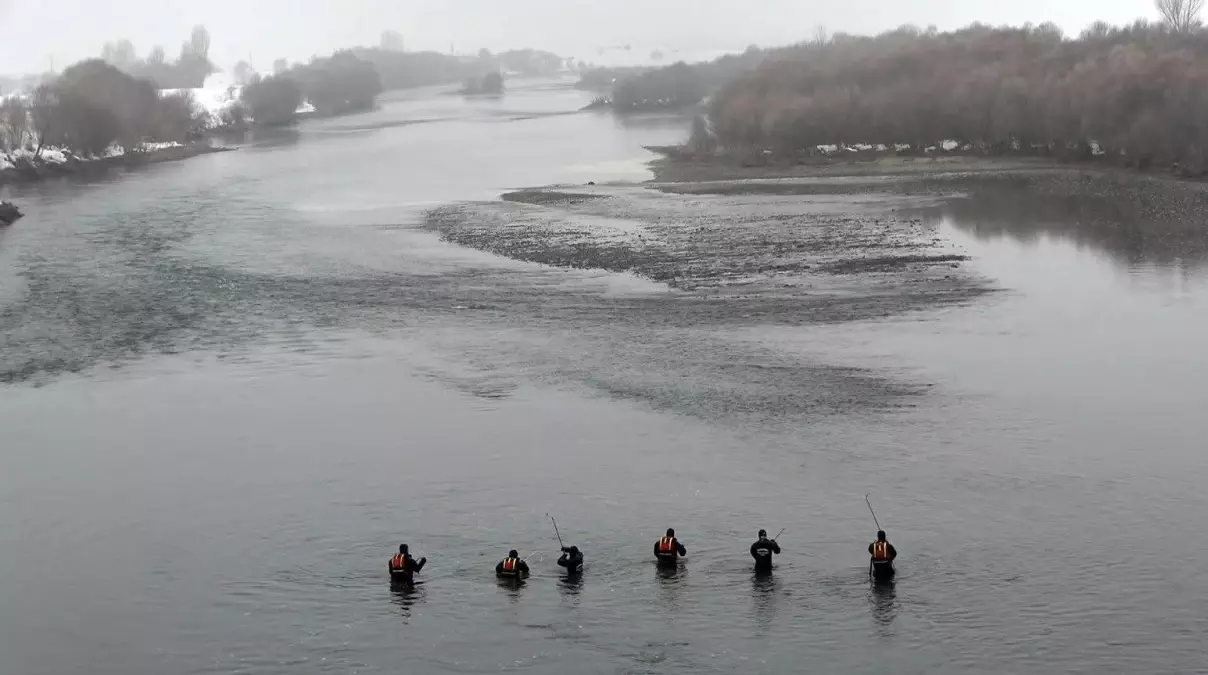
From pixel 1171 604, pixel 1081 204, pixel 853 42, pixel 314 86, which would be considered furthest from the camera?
pixel 314 86

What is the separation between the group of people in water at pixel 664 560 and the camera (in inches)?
749

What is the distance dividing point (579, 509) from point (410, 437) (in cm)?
575

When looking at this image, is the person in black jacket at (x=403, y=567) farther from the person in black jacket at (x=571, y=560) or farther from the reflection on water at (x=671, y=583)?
the reflection on water at (x=671, y=583)

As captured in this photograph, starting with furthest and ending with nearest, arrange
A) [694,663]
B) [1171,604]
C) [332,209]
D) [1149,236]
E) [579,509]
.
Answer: [332,209]
[1149,236]
[579,509]
[1171,604]
[694,663]

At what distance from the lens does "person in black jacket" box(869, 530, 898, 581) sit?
62.2ft

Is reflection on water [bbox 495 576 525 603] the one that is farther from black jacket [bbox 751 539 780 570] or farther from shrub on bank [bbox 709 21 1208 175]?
shrub on bank [bbox 709 21 1208 175]

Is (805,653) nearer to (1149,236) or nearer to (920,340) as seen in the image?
(920,340)

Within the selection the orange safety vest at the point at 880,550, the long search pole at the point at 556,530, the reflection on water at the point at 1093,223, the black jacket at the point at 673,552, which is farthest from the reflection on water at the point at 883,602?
the reflection on water at the point at 1093,223

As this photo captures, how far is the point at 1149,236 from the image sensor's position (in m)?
47.2

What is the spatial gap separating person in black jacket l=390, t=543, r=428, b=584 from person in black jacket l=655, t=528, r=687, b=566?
3.67 metres

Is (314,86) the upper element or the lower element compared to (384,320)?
upper

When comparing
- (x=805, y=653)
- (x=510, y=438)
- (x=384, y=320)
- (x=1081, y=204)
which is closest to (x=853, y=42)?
(x=1081, y=204)

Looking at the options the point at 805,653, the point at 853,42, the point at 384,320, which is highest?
the point at 853,42

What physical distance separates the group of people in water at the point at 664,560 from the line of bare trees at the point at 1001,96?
4953 cm
